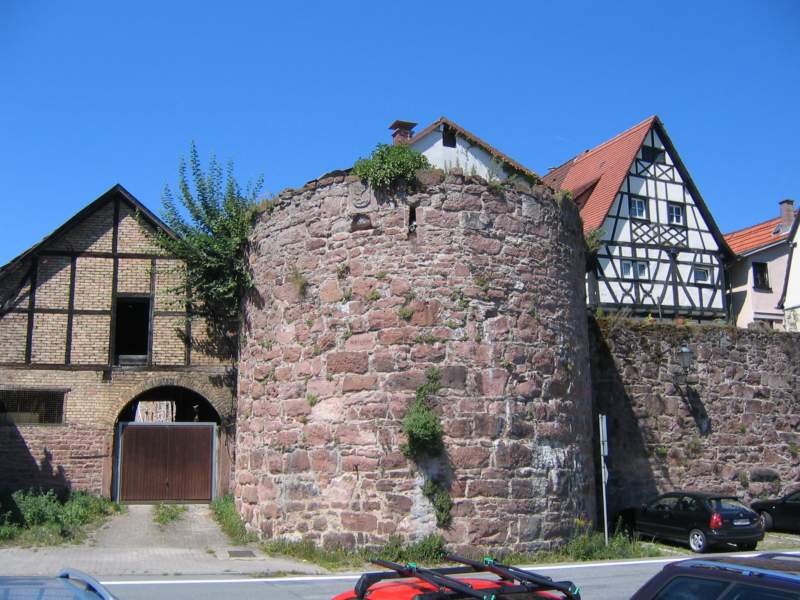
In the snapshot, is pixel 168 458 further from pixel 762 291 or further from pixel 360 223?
pixel 762 291

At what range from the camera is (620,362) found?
730 inches

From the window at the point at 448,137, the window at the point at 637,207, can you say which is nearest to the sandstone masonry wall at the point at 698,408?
the window at the point at 637,207

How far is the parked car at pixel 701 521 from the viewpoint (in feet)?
50.5

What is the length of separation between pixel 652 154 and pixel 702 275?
5.03 meters

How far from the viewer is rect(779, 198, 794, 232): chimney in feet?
119

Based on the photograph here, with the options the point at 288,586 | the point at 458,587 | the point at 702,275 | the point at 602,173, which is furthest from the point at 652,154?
the point at 458,587

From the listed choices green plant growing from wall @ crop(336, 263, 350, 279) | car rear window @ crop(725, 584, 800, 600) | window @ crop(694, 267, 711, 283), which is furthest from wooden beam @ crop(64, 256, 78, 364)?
window @ crop(694, 267, 711, 283)

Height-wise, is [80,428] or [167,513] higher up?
[80,428]

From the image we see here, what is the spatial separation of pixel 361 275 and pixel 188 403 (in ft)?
26.9

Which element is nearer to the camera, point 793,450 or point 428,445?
point 428,445

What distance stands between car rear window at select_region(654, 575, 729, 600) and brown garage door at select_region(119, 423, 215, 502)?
1501 cm

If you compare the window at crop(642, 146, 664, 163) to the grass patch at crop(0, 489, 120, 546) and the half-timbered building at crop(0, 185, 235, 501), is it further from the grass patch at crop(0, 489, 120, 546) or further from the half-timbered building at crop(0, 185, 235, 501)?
the grass patch at crop(0, 489, 120, 546)

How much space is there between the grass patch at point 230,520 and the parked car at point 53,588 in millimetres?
Answer: 10325

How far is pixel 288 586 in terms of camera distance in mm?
10547
